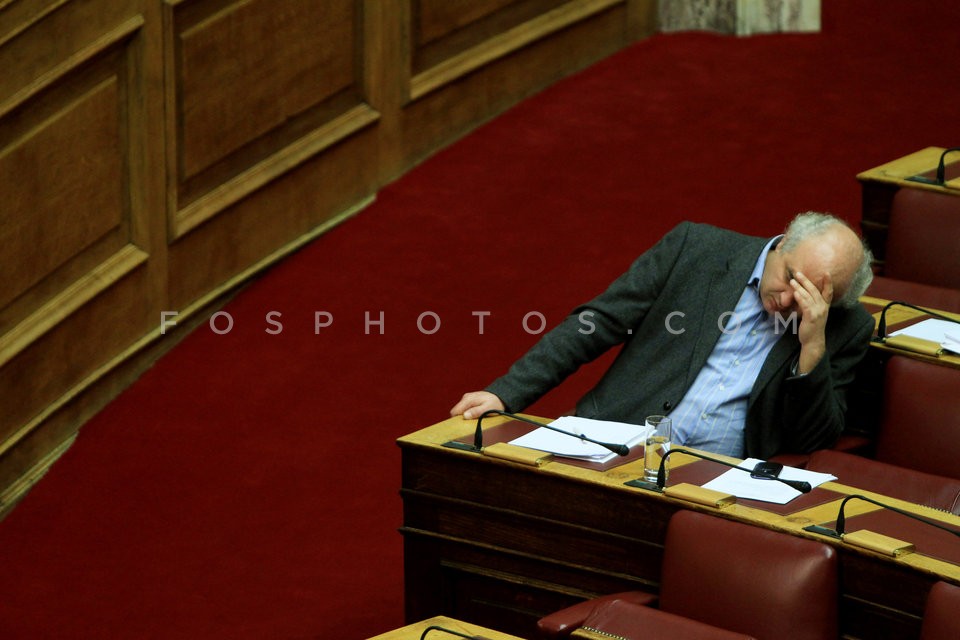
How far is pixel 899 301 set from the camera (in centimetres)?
263

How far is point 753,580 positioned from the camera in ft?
6.36

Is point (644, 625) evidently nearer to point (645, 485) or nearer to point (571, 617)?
point (571, 617)

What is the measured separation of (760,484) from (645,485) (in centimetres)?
15

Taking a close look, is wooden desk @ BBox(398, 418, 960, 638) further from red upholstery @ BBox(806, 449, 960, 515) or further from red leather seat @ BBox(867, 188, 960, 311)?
red leather seat @ BBox(867, 188, 960, 311)

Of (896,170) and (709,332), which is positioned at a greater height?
(896,170)

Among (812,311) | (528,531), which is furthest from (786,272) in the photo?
(528,531)

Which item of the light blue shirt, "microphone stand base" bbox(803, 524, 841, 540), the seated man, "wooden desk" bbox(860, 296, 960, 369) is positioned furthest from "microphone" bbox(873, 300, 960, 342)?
"microphone stand base" bbox(803, 524, 841, 540)

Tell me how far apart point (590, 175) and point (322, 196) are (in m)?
0.63

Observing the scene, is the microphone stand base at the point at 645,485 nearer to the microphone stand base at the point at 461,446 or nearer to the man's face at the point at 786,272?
the microphone stand base at the point at 461,446

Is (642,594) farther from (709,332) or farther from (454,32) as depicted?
(454,32)

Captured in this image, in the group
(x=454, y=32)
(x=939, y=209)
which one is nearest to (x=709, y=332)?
(x=939, y=209)

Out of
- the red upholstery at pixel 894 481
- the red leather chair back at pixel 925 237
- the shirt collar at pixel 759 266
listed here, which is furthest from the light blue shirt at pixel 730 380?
the red leather chair back at pixel 925 237

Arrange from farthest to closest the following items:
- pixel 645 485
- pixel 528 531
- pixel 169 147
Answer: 1. pixel 169 147
2. pixel 528 531
3. pixel 645 485

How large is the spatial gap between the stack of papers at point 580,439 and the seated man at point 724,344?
4.1 inches
